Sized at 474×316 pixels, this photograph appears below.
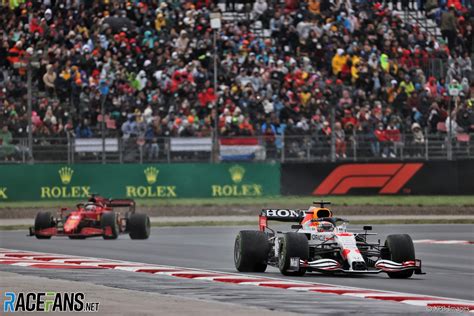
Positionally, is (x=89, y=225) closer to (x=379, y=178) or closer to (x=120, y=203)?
(x=120, y=203)

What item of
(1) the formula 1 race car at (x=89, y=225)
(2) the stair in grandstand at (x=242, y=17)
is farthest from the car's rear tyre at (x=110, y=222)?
(2) the stair in grandstand at (x=242, y=17)

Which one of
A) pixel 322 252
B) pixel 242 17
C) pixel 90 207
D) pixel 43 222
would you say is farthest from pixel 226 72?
pixel 322 252

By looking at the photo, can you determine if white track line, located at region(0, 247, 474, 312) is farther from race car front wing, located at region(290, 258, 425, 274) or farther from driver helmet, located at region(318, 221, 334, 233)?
driver helmet, located at region(318, 221, 334, 233)

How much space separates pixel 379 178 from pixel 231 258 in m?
18.3

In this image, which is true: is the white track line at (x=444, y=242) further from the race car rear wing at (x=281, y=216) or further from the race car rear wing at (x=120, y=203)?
the race car rear wing at (x=281, y=216)

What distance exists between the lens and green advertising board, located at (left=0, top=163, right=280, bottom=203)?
1478 inches

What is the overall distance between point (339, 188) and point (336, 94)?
3.01 metres

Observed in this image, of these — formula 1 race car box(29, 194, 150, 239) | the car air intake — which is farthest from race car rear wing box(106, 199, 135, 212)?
the car air intake

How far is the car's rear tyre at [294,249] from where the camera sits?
55.5 ft

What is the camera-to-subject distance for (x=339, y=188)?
3888 centimetres

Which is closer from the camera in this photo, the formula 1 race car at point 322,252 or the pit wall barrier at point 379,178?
the formula 1 race car at point 322,252

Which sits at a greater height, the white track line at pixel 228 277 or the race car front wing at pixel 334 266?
the race car front wing at pixel 334 266

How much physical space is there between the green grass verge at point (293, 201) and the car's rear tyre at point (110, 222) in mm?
10390

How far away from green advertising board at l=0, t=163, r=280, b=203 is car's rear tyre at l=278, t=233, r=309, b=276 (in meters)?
20.9
